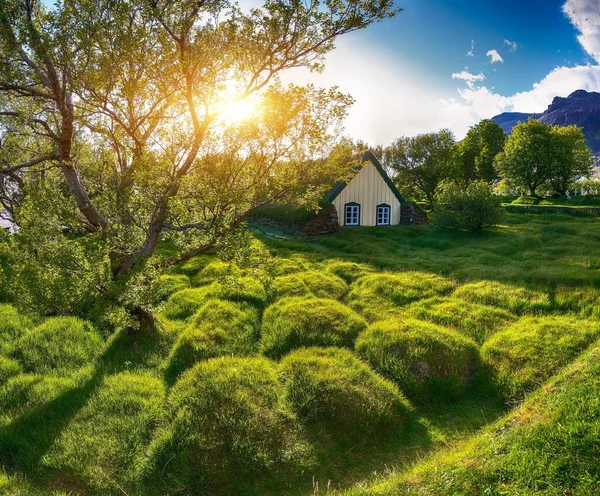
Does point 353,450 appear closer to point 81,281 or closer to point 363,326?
point 363,326

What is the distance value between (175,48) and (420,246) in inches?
726

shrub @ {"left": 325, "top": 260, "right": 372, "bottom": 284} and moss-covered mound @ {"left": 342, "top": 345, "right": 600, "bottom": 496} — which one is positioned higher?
shrub @ {"left": 325, "top": 260, "right": 372, "bottom": 284}

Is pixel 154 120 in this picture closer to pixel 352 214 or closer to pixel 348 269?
pixel 348 269

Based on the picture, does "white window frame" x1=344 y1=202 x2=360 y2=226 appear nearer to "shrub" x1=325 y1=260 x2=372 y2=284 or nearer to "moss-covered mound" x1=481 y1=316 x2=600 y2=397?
"shrub" x1=325 y1=260 x2=372 y2=284

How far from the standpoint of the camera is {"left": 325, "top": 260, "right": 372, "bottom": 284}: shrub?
15616 millimetres

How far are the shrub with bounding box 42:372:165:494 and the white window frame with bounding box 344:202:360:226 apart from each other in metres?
22.9

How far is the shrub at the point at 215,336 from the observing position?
30.0ft

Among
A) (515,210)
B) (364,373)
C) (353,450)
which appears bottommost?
(353,450)

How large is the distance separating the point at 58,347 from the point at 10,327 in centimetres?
243

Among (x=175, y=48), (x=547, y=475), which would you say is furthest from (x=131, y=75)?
(x=547, y=475)

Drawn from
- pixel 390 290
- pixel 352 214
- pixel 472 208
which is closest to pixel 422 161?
pixel 352 214

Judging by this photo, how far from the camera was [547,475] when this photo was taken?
15.4 ft

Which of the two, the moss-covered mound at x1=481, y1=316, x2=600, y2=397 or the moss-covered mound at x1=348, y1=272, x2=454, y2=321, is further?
the moss-covered mound at x1=348, y1=272, x2=454, y2=321

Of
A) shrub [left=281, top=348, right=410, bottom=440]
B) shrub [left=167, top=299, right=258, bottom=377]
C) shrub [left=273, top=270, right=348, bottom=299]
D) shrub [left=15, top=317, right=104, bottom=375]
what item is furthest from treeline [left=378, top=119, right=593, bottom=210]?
shrub [left=15, top=317, right=104, bottom=375]
